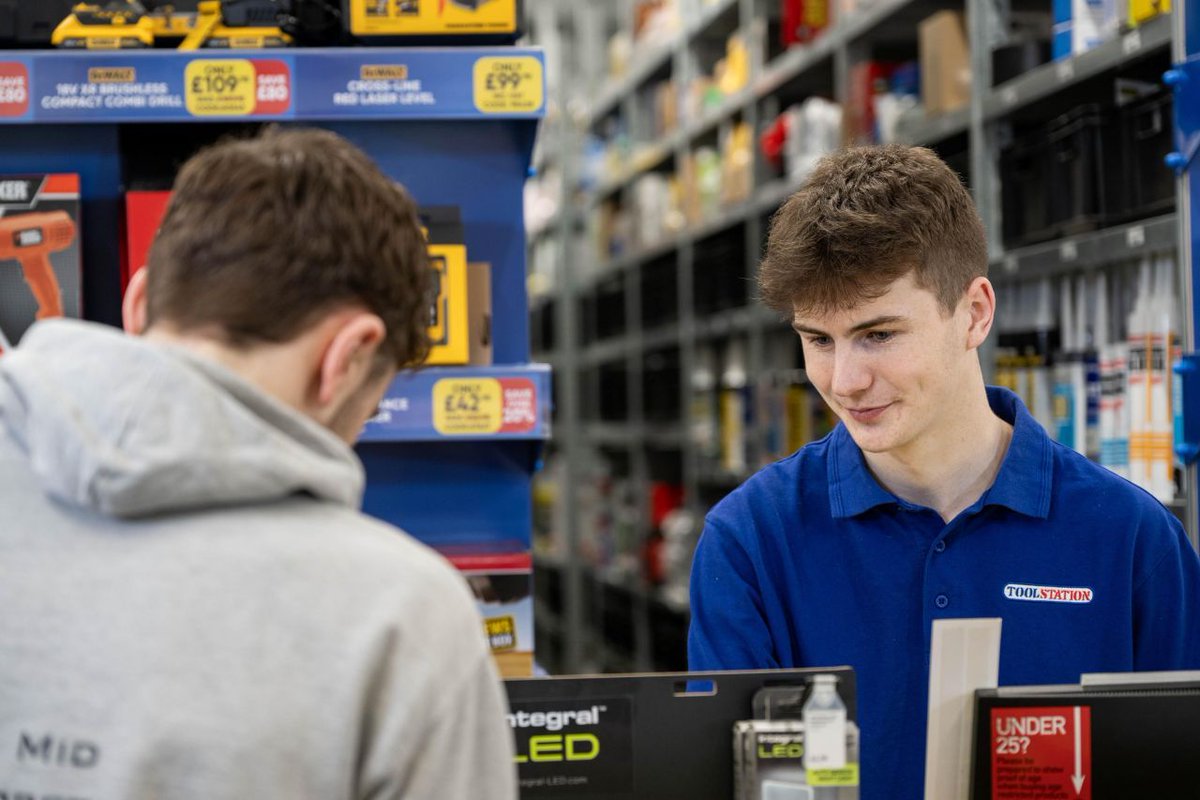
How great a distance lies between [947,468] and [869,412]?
0.48ft

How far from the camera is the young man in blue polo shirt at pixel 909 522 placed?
183 centimetres

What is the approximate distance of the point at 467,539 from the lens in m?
2.78

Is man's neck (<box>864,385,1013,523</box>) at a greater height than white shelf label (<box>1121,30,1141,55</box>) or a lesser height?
lesser

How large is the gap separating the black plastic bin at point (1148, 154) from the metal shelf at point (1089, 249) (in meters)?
0.04

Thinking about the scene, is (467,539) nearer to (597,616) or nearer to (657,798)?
(657,798)

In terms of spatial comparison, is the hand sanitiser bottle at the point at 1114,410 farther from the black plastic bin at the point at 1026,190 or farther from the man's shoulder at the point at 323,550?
the man's shoulder at the point at 323,550

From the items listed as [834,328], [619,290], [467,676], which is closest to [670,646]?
[619,290]

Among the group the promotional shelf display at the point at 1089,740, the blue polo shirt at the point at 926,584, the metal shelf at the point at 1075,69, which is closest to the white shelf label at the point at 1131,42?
the metal shelf at the point at 1075,69

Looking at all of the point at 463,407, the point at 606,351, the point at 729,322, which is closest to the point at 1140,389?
the point at 463,407

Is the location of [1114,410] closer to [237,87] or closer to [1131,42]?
[1131,42]

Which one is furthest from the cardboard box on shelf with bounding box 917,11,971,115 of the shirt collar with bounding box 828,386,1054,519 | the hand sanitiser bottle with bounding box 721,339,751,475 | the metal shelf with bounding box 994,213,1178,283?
the shirt collar with bounding box 828,386,1054,519

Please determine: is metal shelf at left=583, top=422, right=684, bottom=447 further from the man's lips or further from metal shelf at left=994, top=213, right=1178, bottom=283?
the man's lips

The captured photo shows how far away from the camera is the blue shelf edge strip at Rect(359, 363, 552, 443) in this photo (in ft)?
7.88

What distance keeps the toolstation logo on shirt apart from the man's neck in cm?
13
